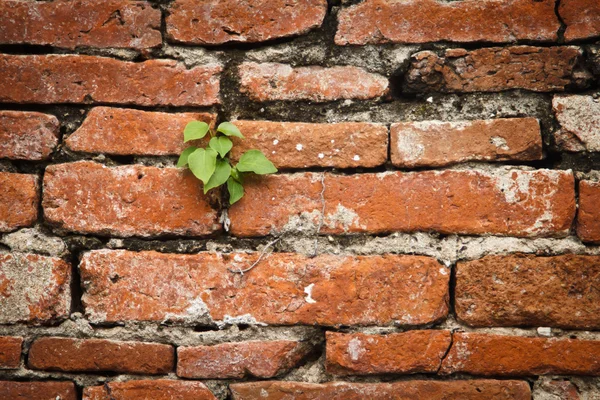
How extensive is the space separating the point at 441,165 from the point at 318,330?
45 centimetres

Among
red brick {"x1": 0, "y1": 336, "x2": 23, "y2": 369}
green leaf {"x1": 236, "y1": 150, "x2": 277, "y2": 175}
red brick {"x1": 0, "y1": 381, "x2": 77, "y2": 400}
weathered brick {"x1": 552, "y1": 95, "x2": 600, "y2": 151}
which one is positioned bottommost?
red brick {"x1": 0, "y1": 381, "x2": 77, "y2": 400}

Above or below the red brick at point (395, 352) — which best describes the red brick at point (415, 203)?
above

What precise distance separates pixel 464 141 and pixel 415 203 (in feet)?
0.56

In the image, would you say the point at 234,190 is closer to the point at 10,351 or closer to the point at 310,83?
the point at 310,83

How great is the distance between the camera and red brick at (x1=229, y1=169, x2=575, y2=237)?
1.00 metres

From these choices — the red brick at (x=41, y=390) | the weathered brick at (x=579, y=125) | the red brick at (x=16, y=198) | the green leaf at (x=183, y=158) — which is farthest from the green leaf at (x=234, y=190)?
the weathered brick at (x=579, y=125)

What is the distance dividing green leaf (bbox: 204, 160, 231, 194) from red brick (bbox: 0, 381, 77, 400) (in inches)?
21.1

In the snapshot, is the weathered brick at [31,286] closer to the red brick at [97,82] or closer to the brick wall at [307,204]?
the brick wall at [307,204]

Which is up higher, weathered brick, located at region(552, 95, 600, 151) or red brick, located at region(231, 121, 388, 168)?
weathered brick, located at region(552, 95, 600, 151)

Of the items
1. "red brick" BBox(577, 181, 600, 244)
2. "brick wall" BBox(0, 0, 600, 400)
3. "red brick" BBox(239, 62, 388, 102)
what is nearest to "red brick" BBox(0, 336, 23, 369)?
"brick wall" BBox(0, 0, 600, 400)

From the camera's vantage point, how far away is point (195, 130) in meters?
0.97

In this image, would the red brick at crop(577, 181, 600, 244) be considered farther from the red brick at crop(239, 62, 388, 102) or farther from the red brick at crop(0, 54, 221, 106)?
the red brick at crop(0, 54, 221, 106)

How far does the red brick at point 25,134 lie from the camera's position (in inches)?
40.4

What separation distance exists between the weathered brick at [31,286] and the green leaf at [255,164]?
45 centimetres
